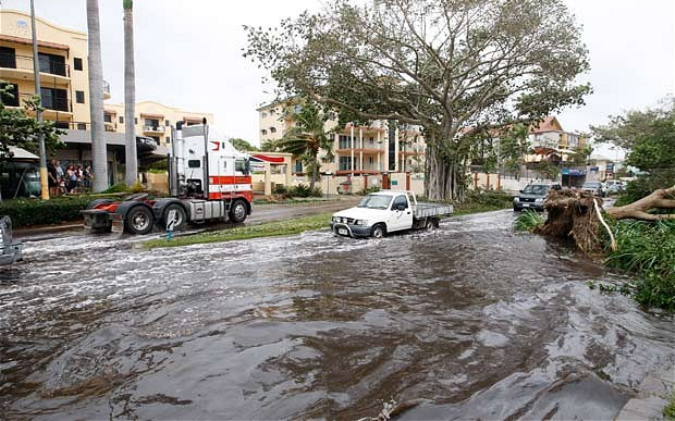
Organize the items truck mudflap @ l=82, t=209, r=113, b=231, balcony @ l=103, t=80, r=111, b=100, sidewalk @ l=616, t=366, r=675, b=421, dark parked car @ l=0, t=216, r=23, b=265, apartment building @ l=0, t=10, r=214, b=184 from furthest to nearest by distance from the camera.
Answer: balcony @ l=103, t=80, r=111, b=100 → apartment building @ l=0, t=10, r=214, b=184 → truck mudflap @ l=82, t=209, r=113, b=231 → dark parked car @ l=0, t=216, r=23, b=265 → sidewalk @ l=616, t=366, r=675, b=421

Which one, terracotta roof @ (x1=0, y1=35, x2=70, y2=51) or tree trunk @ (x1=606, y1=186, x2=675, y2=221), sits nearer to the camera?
tree trunk @ (x1=606, y1=186, x2=675, y2=221)

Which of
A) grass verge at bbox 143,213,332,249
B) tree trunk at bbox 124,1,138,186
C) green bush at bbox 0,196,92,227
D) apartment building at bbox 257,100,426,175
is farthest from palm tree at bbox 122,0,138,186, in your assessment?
apartment building at bbox 257,100,426,175

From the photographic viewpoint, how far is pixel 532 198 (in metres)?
24.1

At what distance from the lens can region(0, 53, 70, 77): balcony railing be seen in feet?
110

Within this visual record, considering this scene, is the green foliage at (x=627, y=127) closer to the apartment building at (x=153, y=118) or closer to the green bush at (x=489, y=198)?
the green bush at (x=489, y=198)

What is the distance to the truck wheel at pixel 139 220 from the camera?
14.9 meters

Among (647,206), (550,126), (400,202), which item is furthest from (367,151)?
(647,206)

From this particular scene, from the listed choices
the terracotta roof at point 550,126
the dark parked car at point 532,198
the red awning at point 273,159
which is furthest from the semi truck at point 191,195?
the terracotta roof at point 550,126

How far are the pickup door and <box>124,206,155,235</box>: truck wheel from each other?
28.7 feet

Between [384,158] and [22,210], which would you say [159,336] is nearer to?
[22,210]

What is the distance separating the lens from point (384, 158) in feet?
191

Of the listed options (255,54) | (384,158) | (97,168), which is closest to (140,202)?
(97,168)

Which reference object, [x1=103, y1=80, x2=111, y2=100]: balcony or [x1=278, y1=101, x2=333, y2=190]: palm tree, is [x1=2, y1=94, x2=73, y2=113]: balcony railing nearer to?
[x1=103, y1=80, x2=111, y2=100]: balcony

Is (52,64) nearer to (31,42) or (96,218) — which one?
(31,42)
